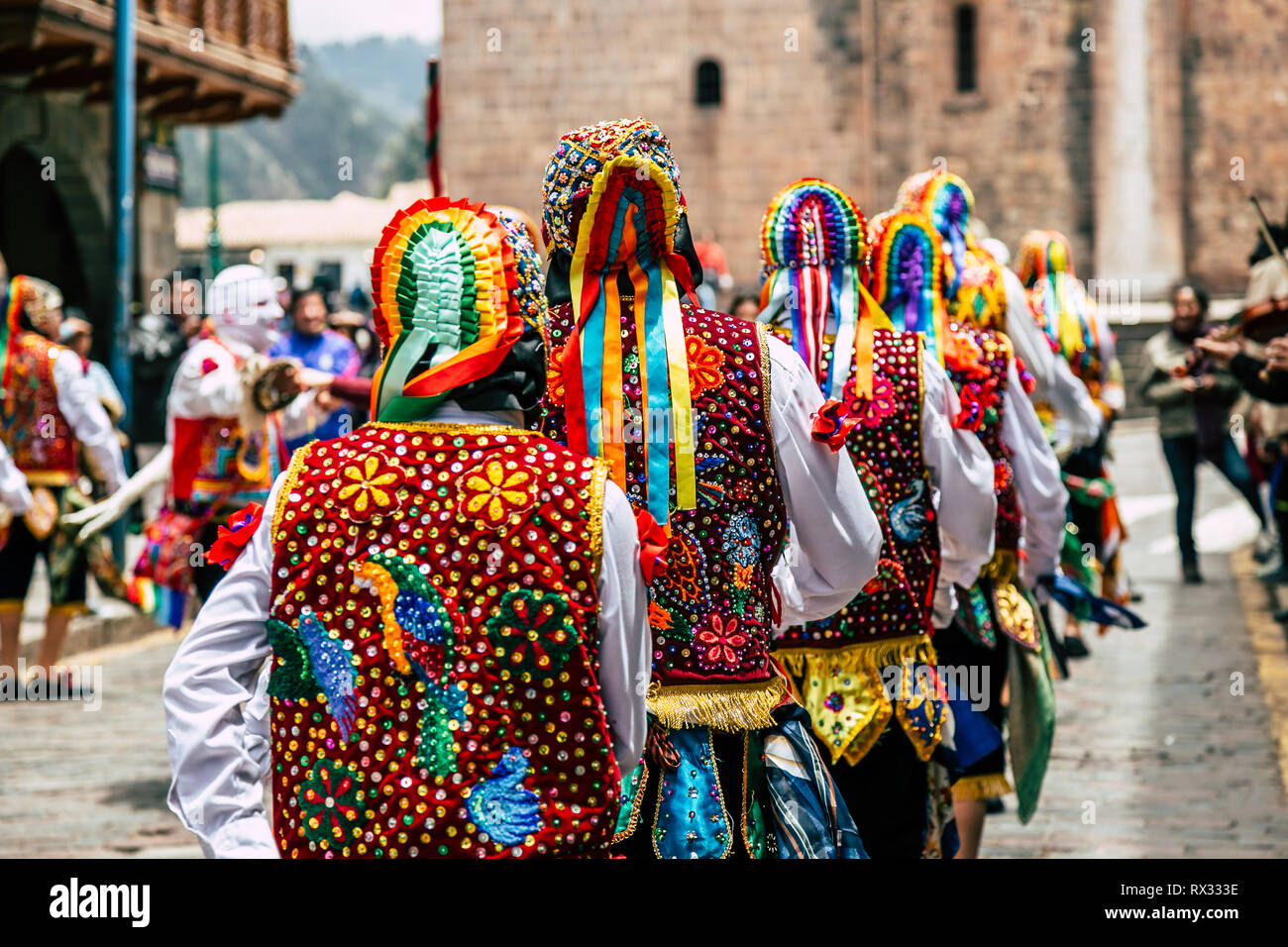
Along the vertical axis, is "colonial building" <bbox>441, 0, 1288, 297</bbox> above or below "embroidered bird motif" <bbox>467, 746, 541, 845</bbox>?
above

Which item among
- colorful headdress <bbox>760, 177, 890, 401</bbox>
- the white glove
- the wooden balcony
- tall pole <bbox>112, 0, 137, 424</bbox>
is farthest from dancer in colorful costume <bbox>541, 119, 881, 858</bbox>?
the wooden balcony

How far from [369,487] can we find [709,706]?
96 centimetres

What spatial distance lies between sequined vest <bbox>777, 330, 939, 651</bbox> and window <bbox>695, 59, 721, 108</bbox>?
26.8 meters

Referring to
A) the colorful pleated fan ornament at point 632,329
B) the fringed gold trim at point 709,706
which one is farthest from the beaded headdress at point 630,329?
the fringed gold trim at point 709,706

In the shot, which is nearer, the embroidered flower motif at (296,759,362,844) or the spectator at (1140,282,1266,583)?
the embroidered flower motif at (296,759,362,844)

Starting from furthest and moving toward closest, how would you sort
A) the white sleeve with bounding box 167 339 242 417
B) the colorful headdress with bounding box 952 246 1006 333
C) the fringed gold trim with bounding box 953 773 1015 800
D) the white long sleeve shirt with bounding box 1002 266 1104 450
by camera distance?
1. the white sleeve with bounding box 167 339 242 417
2. the white long sleeve shirt with bounding box 1002 266 1104 450
3. the colorful headdress with bounding box 952 246 1006 333
4. the fringed gold trim with bounding box 953 773 1015 800

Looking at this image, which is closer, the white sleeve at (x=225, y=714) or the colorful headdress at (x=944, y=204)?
the white sleeve at (x=225, y=714)

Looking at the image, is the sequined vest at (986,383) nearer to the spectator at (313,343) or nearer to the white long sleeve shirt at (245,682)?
the white long sleeve shirt at (245,682)

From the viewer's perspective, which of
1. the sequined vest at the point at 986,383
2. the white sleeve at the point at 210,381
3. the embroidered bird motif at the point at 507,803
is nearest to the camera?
the embroidered bird motif at the point at 507,803

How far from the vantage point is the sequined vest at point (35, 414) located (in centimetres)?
936

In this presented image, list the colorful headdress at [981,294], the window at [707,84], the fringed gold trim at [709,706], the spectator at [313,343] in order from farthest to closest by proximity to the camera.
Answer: the window at [707,84]
the spectator at [313,343]
the colorful headdress at [981,294]
the fringed gold trim at [709,706]

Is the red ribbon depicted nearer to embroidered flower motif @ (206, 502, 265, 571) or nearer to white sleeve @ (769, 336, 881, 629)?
embroidered flower motif @ (206, 502, 265, 571)

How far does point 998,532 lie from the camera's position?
237 inches

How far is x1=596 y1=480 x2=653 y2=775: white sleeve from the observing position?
9.29 feet
